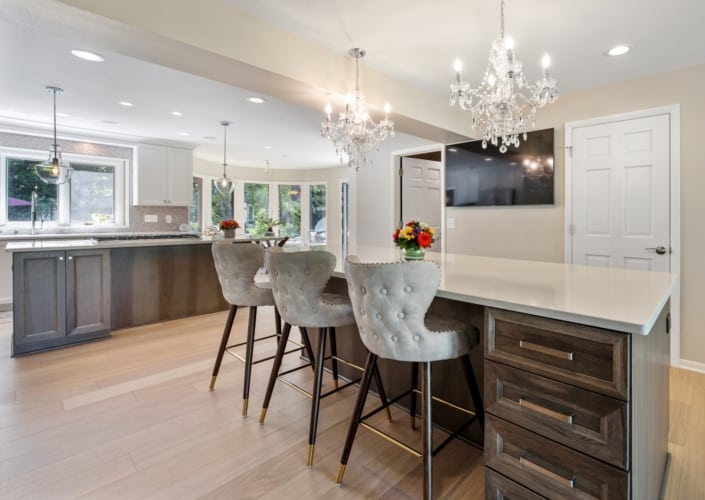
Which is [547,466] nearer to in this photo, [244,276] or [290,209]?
[244,276]

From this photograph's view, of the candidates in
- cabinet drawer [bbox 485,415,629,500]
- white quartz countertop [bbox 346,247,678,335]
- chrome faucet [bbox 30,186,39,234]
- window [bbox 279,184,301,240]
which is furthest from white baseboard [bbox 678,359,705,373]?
chrome faucet [bbox 30,186,39,234]

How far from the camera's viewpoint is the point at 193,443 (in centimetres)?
189

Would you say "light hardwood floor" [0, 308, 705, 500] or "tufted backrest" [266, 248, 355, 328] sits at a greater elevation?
"tufted backrest" [266, 248, 355, 328]

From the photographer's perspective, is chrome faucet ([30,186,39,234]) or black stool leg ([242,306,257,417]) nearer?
black stool leg ([242,306,257,417])

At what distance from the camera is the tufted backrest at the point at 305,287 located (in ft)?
5.87

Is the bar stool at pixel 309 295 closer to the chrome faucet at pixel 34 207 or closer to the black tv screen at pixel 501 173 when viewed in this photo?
the black tv screen at pixel 501 173

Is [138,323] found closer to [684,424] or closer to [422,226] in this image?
[422,226]

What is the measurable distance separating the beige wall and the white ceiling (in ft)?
0.49

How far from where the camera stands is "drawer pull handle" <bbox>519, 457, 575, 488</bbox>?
3.65 feet

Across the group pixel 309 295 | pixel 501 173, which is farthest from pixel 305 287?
pixel 501 173

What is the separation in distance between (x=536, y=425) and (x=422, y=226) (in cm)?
108

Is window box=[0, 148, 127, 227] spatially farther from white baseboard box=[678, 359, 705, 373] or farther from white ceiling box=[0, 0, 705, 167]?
white baseboard box=[678, 359, 705, 373]

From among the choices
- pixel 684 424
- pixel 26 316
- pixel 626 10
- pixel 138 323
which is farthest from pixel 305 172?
pixel 684 424

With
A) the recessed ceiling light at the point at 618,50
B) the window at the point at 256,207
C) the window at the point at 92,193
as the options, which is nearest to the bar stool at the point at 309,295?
the recessed ceiling light at the point at 618,50
